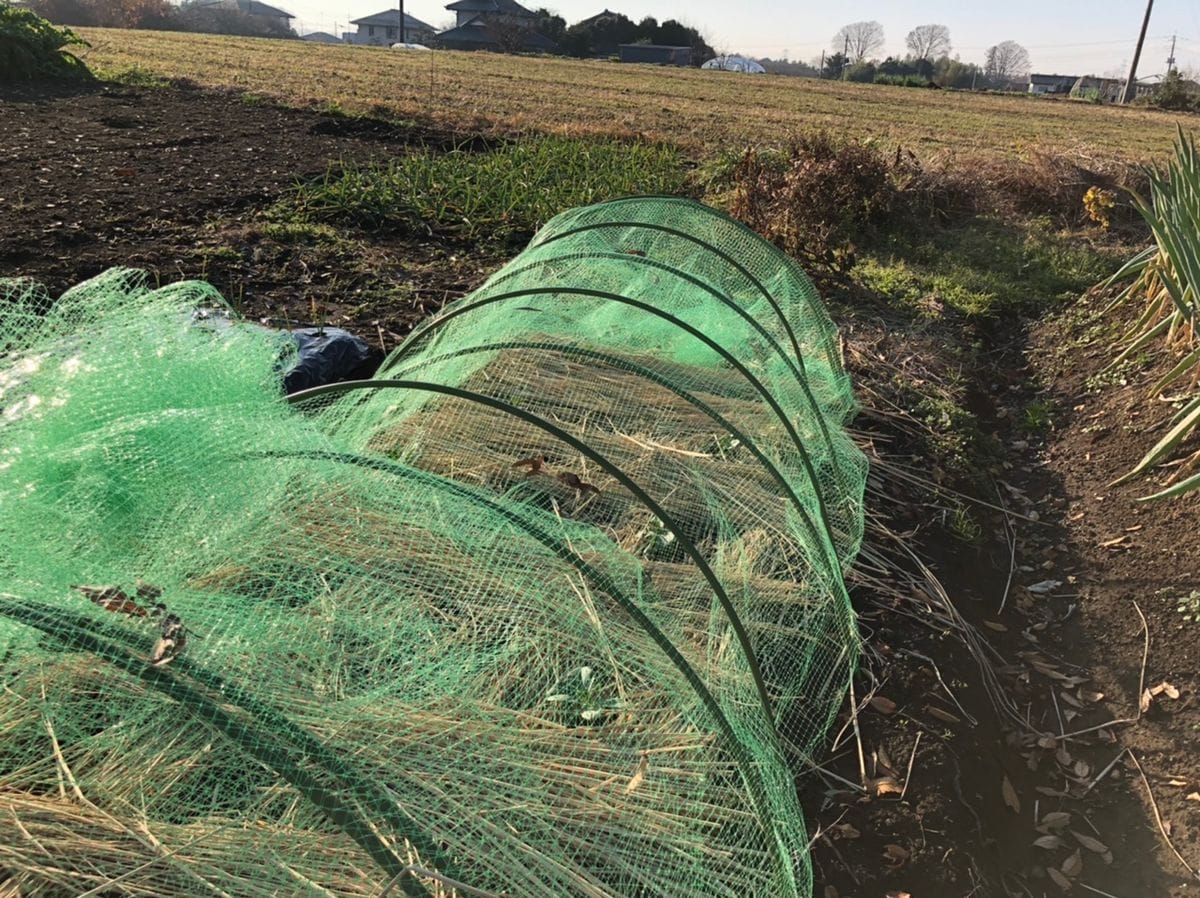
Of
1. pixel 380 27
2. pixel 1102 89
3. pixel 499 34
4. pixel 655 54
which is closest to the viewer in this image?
pixel 1102 89

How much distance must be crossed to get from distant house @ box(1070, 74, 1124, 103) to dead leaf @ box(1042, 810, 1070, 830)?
4722cm

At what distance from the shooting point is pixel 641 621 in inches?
65.6

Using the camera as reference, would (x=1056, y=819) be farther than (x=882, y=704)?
No

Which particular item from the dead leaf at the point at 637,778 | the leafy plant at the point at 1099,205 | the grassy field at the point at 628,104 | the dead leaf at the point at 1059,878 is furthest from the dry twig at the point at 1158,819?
the grassy field at the point at 628,104

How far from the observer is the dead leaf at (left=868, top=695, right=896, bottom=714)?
2555 millimetres

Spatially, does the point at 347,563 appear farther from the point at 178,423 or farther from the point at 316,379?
the point at 316,379

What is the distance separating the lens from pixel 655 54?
5572 cm

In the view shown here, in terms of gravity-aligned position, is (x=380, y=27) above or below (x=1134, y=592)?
above

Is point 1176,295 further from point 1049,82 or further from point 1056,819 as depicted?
point 1049,82

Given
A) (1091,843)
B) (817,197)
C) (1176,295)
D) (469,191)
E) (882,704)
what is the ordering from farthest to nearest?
(469,191) < (817,197) < (1176,295) < (882,704) < (1091,843)

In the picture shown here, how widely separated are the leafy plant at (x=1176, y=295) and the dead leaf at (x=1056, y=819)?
135cm

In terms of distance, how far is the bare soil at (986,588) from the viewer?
224 centimetres

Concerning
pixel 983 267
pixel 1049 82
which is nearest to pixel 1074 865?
pixel 983 267

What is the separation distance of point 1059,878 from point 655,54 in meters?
60.6
